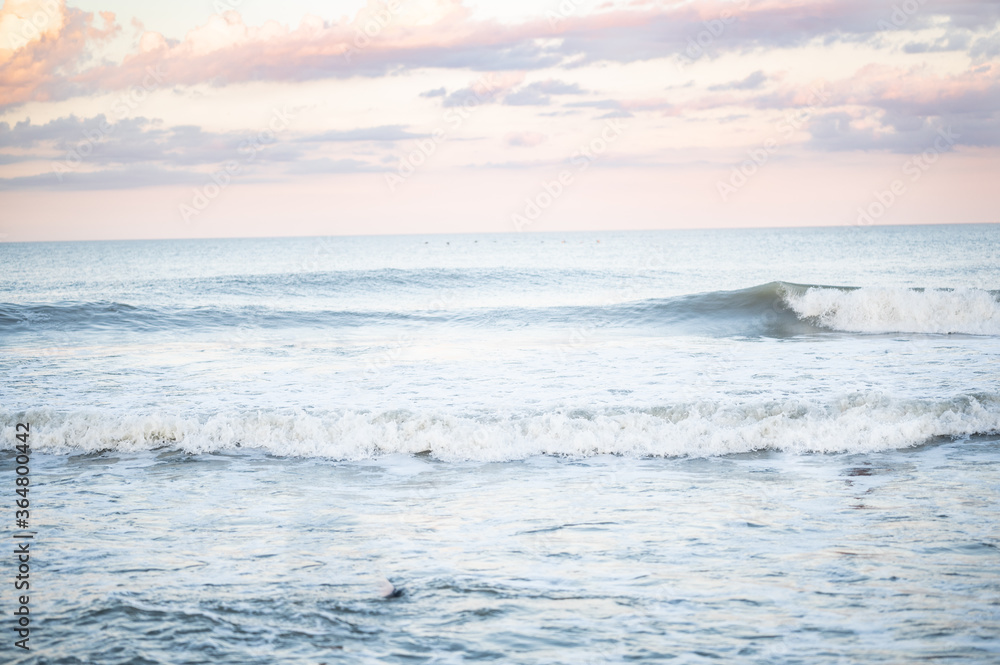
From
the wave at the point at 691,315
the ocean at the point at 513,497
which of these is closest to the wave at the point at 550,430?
the ocean at the point at 513,497

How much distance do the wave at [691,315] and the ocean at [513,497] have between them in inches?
37.5

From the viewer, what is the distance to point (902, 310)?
23172mm

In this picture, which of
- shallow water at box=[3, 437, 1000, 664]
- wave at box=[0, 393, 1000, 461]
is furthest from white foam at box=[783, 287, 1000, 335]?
shallow water at box=[3, 437, 1000, 664]

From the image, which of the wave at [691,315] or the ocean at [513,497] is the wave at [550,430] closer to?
the ocean at [513,497]

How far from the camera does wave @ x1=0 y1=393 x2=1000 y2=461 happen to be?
10.5 m

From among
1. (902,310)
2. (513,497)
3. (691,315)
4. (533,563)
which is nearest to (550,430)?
(513,497)

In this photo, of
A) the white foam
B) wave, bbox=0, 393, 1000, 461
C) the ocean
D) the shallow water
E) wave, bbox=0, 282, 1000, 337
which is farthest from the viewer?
wave, bbox=0, 282, 1000, 337

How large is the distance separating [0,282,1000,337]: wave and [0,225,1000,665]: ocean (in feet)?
3.13

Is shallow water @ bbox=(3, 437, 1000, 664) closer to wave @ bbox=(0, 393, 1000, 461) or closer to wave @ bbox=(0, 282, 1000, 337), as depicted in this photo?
wave @ bbox=(0, 393, 1000, 461)

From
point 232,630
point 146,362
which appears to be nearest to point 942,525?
point 232,630

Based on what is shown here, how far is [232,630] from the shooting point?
203 inches

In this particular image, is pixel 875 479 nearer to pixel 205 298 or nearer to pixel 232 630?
pixel 232 630

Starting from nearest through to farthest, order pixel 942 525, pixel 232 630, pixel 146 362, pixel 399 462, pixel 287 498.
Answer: pixel 232 630, pixel 942 525, pixel 287 498, pixel 399 462, pixel 146 362

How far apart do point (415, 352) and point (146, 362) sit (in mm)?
6685
